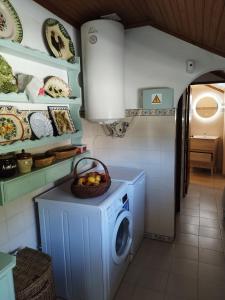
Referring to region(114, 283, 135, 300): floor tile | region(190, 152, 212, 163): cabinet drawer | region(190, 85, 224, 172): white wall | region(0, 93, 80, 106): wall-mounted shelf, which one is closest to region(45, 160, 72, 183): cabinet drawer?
region(0, 93, 80, 106): wall-mounted shelf

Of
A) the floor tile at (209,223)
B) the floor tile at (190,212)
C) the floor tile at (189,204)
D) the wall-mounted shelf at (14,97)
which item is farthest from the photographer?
the floor tile at (189,204)

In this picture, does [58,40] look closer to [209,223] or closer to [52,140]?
[52,140]

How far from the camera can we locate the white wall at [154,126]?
7.22ft

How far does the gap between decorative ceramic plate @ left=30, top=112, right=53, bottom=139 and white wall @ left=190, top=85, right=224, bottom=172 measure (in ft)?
13.8

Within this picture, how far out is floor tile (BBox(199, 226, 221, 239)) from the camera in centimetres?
257

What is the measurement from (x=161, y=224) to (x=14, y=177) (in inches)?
69.3

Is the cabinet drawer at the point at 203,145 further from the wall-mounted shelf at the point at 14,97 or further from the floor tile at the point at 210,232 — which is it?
the wall-mounted shelf at the point at 14,97

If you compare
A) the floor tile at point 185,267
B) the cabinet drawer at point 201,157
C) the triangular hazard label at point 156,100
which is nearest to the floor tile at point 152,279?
the floor tile at point 185,267

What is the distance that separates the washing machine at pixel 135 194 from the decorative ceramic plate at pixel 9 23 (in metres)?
1.36

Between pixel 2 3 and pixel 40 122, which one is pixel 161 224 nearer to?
pixel 40 122

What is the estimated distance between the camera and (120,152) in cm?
257

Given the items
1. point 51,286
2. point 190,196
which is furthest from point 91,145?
point 190,196

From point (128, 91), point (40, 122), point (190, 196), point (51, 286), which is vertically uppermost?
point (128, 91)

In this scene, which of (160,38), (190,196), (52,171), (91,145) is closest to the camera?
(52,171)
